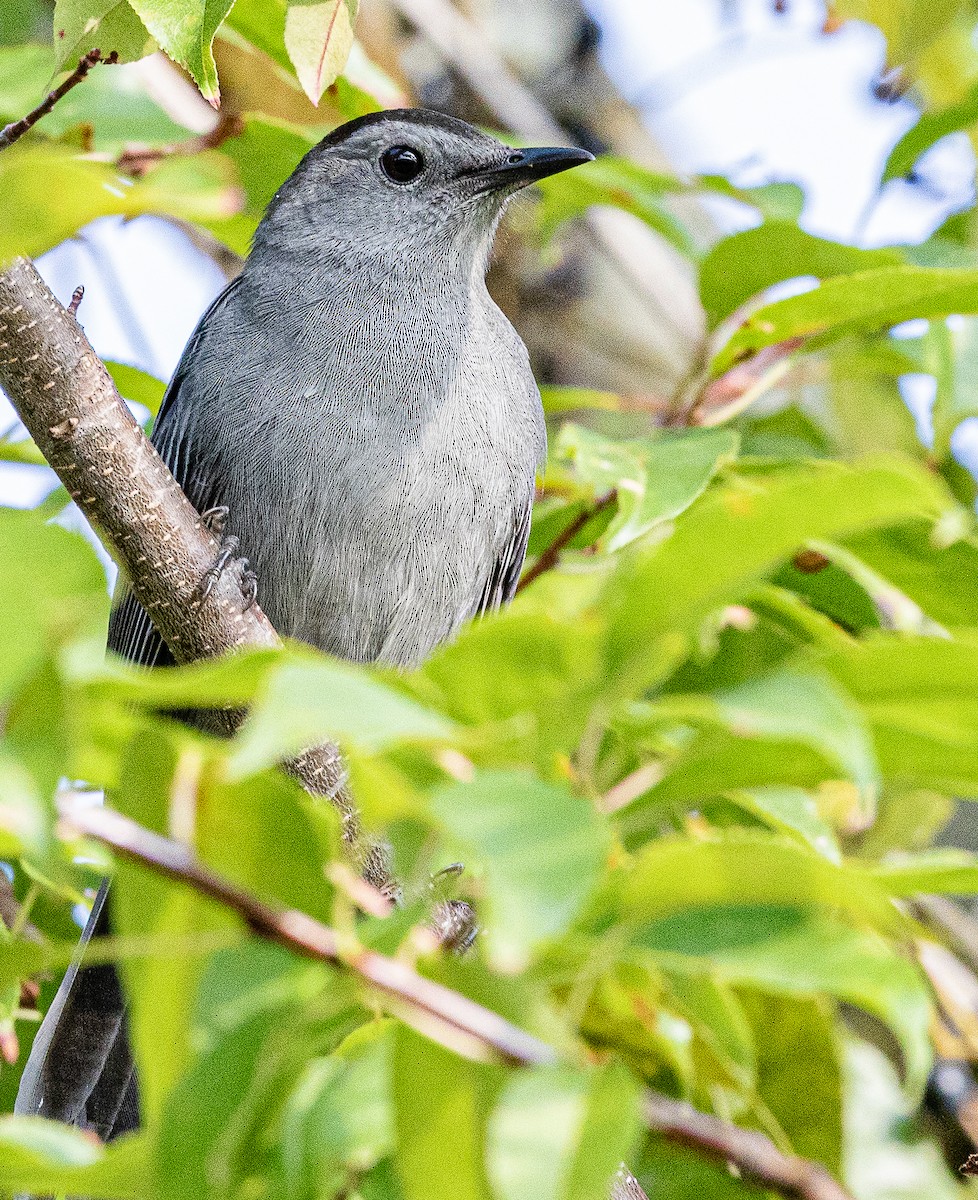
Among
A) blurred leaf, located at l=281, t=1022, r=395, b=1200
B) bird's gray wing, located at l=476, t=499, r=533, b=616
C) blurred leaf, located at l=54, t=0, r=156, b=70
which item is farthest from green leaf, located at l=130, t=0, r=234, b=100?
bird's gray wing, located at l=476, t=499, r=533, b=616

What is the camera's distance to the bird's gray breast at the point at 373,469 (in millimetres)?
3850

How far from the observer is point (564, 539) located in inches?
138

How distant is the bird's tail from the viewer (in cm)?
342

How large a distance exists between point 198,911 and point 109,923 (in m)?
2.88

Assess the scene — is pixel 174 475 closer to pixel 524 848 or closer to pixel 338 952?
pixel 338 952

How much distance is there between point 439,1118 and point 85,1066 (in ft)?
7.94

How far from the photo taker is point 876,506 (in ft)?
4.20

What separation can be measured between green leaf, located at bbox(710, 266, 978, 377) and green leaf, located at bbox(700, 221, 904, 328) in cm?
15

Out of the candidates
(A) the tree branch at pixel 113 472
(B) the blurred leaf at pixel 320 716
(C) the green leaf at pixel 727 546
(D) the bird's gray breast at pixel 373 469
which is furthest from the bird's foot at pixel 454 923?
(D) the bird's gray breast at pixel 373 469

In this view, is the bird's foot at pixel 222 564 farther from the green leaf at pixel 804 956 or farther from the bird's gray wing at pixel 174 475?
the green leaf at pixel 804 956

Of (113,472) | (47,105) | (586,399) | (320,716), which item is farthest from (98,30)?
(320,716)

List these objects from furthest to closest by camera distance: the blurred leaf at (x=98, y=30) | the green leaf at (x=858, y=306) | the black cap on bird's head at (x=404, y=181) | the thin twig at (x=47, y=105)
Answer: the black cap on bird's head at (x=404, y=181) < the green leaf at (x=858, y=306) < the thin twig at (x=47, y=105) < the blurred leaf at (x=98, y=30)

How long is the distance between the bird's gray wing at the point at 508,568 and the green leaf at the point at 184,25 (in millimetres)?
1953

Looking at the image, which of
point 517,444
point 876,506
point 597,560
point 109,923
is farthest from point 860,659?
point 109,923
